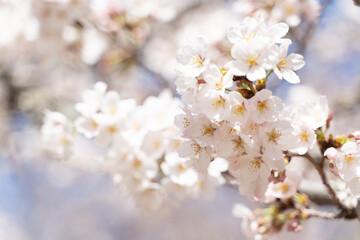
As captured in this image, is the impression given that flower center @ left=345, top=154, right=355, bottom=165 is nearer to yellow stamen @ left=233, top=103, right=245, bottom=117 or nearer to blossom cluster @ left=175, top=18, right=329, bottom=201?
blossom cluster @ left=175, top=18, right=329, bottom=201

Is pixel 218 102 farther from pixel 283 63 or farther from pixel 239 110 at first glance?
pixel 283 63

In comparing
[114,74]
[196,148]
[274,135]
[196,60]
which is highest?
[196,60]

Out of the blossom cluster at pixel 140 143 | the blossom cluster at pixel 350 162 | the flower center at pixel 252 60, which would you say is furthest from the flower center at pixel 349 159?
the blossom cluster at pixel 140 143

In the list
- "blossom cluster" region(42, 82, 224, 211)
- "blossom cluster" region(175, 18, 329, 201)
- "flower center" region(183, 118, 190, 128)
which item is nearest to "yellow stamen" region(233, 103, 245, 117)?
"blossom cluster" region(175, 18, 329, 201)

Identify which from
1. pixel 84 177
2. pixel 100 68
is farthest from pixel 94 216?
pixel 100 68

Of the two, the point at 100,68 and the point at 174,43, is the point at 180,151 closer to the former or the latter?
the point at 100,68

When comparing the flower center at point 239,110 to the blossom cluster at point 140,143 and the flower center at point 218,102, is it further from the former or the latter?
the blossom cluster at point 140,143

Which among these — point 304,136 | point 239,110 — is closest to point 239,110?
point 239,110
